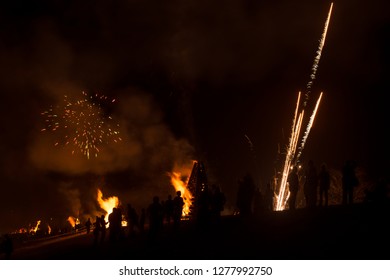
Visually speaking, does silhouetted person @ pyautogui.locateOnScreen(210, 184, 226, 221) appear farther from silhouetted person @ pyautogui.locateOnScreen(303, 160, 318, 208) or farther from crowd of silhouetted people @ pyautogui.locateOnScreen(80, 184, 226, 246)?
silhouetted person @ pyautogui.locateOnScreen(303, 160, 318, 208)

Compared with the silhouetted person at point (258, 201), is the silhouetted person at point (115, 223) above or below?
below

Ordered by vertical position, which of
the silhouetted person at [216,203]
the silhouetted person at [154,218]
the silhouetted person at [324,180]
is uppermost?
the silhouetted person at [324,180]

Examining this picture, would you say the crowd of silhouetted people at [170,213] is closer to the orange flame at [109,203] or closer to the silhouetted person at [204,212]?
the silhouetted person at [204,212]

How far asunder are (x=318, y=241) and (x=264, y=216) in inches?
201

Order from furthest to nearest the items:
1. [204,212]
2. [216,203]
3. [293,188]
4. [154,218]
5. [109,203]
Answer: [109,203], [216,203], [293,188], [204,212], [154,218]

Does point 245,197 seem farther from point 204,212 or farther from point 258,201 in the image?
point 204,212

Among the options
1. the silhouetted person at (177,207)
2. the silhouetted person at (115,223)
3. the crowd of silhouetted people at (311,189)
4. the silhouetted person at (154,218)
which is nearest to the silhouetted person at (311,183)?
the crowd of silhouetted people at (311,189)

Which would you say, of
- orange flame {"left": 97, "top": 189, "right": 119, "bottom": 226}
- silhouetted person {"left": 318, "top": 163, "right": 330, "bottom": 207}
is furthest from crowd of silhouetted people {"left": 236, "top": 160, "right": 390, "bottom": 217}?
orange flame {"left": 97, "top": 189, "right": 119, "bottom": 226}

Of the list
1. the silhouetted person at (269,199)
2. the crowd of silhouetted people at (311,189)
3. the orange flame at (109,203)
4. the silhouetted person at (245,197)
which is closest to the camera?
the crowd of silhouetted people at (311,189)

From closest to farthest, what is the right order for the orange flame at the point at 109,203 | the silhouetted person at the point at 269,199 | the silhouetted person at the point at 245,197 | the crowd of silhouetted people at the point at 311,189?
the crowd of silhouetted people at the point at 311,189 < the silhouetted person at the point at 245,197 < the silhouetted person at the point at 269,199 < the orange flame at the point at 109,203

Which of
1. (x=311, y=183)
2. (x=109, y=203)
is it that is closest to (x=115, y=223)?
(x=311, y=183)
